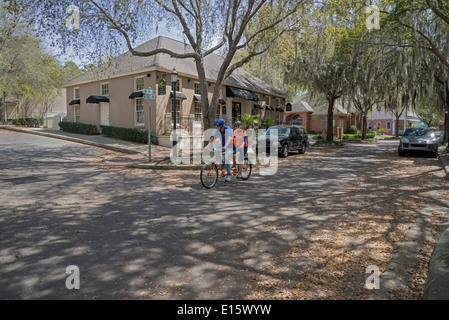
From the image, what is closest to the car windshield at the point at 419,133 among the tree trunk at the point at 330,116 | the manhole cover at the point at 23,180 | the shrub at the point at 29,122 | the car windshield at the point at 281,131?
the car windshield at the point at 281,131

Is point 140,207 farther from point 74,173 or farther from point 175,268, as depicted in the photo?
point 74,173

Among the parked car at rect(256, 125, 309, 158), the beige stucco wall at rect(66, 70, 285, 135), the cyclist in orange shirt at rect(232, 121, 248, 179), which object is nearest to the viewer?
the cyclist in orange shirt at rect(232, 121, 248, 179)

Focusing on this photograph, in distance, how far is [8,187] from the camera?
8.48 meters

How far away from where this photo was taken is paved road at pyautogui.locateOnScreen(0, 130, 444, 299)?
349 centimetres

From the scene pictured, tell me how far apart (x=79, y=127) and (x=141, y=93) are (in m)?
7.28

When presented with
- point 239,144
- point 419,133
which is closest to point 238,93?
point 419,133

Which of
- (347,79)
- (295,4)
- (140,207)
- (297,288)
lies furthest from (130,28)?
(347,79)

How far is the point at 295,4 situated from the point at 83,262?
14261mm

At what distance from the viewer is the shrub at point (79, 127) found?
77.3 ft

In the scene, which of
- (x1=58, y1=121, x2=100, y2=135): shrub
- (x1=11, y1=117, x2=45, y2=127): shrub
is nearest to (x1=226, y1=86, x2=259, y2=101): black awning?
(x1=58, y1=121, x2=100, y2=135): shrub

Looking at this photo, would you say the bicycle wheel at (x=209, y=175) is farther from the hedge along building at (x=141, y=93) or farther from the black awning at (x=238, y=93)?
the black awning at (x=238, y=93)

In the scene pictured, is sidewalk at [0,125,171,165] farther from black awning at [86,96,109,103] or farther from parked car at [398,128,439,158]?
parked car at [398,128,439,158]

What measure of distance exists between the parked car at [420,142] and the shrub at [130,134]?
14.9 meters

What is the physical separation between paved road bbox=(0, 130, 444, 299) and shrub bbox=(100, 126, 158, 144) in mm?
9385
